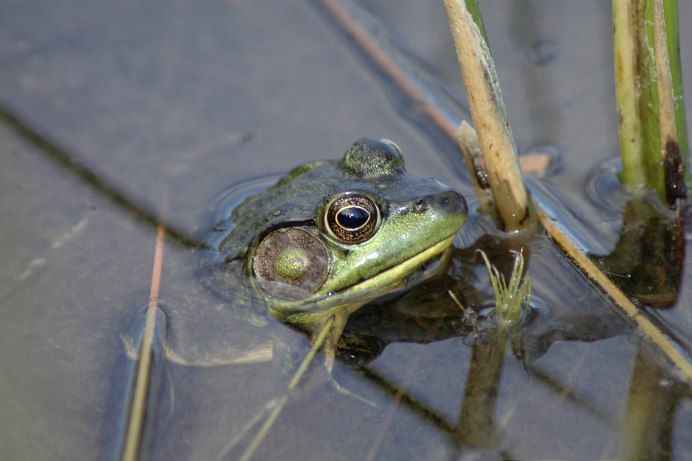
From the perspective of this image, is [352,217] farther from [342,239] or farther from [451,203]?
[451,203]

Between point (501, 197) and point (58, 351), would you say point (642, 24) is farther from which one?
point (58, 351)

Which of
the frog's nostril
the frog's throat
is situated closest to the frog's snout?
the frog's nostril

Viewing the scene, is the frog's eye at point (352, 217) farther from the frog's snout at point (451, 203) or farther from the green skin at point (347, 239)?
the frog's snout at point (451, 203)

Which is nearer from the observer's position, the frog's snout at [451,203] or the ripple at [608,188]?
the frog's snout at [451,203]

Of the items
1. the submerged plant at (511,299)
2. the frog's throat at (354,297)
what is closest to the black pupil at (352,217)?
the frog's throat at (354,297)

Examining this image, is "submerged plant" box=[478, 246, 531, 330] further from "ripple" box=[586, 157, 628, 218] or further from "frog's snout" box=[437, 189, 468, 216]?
"ripple" box=[586, 157, 628, 218]

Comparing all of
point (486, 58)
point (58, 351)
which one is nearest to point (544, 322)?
point (486, 58)

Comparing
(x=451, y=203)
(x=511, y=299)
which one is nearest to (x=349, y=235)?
(x=451, y=203)

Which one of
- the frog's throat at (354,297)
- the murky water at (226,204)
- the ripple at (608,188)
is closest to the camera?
the murky water at (226,204)
